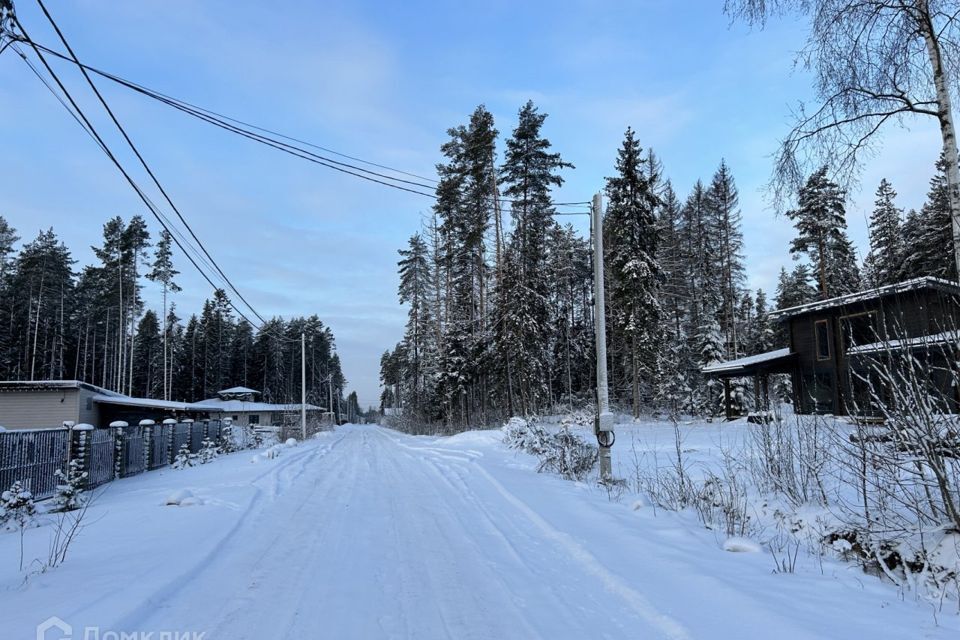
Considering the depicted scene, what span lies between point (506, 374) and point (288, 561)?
1027 inches

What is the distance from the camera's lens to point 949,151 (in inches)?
266

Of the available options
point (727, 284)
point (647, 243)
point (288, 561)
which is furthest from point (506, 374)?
point (288, 561)

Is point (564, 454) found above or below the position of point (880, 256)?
below

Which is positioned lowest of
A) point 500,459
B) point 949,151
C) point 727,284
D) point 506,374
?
point 500,459

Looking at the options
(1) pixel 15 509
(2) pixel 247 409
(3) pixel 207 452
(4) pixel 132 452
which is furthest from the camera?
(2) pixel 247 409

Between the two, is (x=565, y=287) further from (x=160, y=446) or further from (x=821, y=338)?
(x=160, y=446)

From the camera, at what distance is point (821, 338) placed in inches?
941

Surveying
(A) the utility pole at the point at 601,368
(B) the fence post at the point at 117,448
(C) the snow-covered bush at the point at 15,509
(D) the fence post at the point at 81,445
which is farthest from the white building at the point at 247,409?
(A) the utility pole at the point at 601,368

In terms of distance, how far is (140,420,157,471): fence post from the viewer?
1484 centimetres

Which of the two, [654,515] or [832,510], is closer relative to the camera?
[832,510]

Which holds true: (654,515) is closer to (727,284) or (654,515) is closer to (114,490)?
(114,490)

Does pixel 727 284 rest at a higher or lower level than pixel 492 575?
higher

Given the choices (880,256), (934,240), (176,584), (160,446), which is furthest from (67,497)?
(934,240)

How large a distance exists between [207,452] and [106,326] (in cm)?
4295
